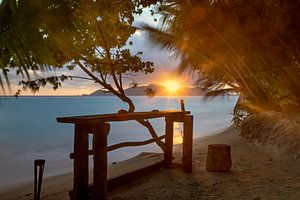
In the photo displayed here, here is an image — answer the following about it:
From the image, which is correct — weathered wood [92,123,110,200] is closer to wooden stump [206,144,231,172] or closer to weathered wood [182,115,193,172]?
weathered wood [182,115,193,172]

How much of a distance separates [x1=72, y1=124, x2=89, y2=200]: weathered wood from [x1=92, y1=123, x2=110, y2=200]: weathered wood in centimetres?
10

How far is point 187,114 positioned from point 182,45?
312cm

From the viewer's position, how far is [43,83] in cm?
672

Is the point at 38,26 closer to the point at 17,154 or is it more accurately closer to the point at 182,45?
the point at 182,45

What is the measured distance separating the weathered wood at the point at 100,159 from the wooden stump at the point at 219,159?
2.27 metres

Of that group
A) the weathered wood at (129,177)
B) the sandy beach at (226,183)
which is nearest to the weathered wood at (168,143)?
the weathered wood at (129,177)

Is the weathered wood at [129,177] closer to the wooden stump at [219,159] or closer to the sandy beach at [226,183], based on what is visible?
the sandy beach at [226,183]

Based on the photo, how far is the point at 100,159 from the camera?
395 cm

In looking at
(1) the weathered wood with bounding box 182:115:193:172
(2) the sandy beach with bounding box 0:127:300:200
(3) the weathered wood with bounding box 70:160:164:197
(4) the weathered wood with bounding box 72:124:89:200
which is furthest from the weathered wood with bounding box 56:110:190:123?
(2) the sandy beach with bounding box 0:127:300:200

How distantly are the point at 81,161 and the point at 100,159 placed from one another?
0.68 ft

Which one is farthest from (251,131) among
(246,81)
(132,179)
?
(132,179)

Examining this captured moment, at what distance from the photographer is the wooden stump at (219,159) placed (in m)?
5.64

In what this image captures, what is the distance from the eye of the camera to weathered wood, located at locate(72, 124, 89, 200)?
3865 millimetres

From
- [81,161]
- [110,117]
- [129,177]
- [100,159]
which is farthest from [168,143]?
[81,161]
